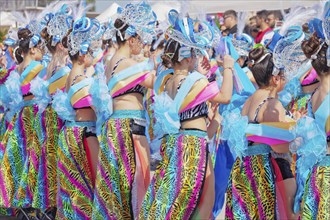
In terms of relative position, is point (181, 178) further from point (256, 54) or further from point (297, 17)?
point (297, 17)

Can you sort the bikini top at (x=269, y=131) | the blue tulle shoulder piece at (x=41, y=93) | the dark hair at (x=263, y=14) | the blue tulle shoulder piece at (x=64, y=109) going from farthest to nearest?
the dark hair at (x=263, y=14), the blue tulle shoulder piece at (x=41, y=93), the blue tulle shoulder piece at (x=64, y=109), the bikini top at (x=269, y=131)

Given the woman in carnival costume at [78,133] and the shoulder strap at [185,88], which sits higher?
the shoulder strap at [185,88]

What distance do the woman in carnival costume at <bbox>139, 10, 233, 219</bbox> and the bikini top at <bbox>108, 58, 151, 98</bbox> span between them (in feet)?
2.00

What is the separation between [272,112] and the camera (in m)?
4.95

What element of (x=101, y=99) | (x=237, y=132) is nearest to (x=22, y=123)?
(x=101, y=99)

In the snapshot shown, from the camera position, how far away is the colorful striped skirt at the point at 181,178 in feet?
16.9

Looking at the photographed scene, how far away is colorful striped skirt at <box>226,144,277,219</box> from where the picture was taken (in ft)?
16.1

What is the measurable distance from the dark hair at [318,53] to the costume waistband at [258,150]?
0.79 m

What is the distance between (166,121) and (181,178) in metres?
0.41

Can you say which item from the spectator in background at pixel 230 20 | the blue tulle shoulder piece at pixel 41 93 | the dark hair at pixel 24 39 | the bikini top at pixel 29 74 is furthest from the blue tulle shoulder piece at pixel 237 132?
the spectator in background at pixel 230 20

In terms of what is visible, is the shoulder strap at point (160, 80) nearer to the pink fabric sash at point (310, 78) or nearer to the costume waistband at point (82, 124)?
the costume waistband at point (82, 124)

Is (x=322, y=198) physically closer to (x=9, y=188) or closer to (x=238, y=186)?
(x=238, y=186)

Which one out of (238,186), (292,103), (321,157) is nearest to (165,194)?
(238,186)

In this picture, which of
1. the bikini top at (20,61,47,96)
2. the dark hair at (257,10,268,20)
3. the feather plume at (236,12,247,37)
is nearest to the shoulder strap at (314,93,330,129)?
the feather plume at (236,12,247,37)
